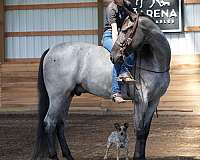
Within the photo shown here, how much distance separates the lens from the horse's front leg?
240 inches

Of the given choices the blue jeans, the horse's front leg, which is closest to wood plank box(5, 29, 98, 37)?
the blue jeans

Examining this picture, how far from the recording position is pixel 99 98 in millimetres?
13578

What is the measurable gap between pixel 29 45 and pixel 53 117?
7868 mm

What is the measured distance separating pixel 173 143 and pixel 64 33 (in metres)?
6.44

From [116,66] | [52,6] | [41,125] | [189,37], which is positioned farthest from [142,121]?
[52,6]

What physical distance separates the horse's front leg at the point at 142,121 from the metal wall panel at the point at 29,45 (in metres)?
8.09

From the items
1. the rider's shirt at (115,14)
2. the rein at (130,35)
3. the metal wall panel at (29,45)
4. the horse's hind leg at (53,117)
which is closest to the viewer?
the rein at (130,35)

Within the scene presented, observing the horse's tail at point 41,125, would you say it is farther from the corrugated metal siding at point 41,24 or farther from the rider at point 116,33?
the corrugated metal siding at point 41,24

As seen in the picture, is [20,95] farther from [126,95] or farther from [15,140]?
[126,95]

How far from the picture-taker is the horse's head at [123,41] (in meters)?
5.87

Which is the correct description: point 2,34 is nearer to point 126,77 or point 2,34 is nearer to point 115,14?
point 115,14

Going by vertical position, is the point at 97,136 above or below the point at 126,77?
below

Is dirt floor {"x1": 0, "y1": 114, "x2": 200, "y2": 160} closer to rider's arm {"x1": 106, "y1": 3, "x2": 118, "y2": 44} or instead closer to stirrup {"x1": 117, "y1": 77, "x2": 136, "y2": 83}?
stirrup {"x1": 117, "y1": 77, "x2": 136, "y2": 83}

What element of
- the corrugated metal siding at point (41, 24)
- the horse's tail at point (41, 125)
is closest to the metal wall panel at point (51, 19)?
the corrugated metal siding at point (41, 24)
